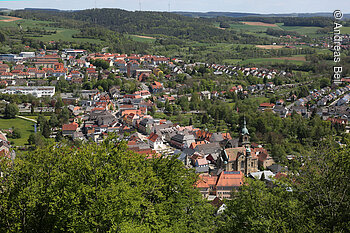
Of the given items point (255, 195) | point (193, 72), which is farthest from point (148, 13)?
point (255, 195)

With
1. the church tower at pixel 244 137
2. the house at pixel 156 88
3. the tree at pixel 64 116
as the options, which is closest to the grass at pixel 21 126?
the tree at pixel 64 116

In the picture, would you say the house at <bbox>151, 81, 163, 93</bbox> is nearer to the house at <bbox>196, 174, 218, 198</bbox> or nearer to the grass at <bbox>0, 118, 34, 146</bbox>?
the grass at <bbox>0, 118, 34, 146</bbox>

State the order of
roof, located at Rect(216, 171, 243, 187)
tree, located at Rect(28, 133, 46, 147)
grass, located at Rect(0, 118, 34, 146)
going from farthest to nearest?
grass, located at Rect(0, 118, 34, 146) < tree, located at Rect(28, 133, 46, 147) < roof, located at Rect(216, 171, 243, 187)

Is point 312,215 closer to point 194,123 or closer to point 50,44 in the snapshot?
point 194,123

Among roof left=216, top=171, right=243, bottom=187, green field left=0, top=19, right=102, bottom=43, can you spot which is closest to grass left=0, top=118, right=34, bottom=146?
roof left=216, top=171, right=243, bottom=187

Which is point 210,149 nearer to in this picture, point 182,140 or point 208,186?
point 182,140
